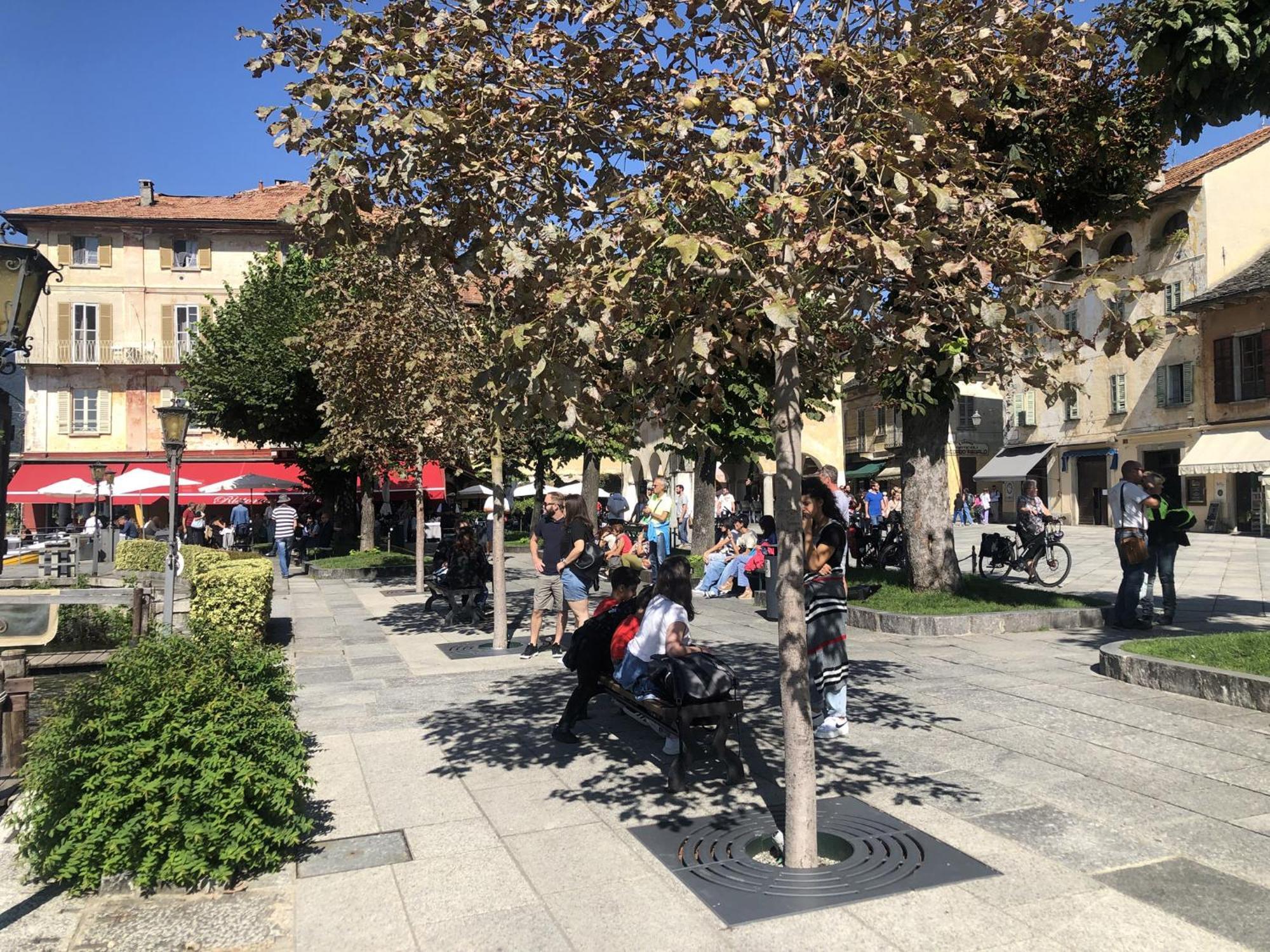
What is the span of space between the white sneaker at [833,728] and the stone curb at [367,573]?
15.7 metres

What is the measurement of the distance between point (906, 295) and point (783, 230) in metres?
0.82

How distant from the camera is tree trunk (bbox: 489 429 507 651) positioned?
34.3 ft

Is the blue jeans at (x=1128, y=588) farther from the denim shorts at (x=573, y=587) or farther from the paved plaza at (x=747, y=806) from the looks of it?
the denim shorts at (x=573, y=587)

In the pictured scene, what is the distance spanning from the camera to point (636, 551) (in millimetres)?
16156

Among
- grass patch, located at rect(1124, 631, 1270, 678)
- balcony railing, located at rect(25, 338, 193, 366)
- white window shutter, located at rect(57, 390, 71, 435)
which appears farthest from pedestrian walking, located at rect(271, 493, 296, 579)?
white window shutter, located at rect(57, 390, 71, 435)

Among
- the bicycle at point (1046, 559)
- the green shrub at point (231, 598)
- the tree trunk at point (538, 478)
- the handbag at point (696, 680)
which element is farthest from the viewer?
the tree trunk at point (538, 478)

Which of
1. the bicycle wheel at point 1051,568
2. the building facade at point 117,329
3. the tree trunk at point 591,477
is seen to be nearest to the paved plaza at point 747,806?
the bicycle wheel at point 1051,568

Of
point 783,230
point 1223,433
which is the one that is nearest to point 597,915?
point 783,230

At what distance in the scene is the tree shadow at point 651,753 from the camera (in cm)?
530

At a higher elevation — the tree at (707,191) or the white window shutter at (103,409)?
the white window shutter at (103,409)

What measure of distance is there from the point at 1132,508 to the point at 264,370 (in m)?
22.2

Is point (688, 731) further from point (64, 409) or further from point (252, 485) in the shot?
point (64, 409)

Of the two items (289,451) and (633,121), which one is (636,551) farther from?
(289,451)

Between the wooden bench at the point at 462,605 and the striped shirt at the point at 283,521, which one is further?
the striped shirt at the point at 283,521
